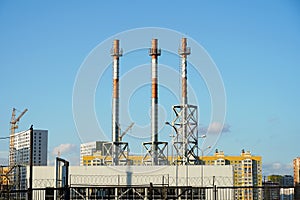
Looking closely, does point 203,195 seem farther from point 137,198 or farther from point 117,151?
point 117,151

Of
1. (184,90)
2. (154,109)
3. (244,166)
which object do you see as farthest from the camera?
(244,166)

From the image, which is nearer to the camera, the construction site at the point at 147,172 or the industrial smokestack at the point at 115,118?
the construction site at the point at 147,172

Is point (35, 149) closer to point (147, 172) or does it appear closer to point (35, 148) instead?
point (35, 148)

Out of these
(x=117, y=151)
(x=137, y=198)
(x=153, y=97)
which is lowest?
(x=137, y=198)

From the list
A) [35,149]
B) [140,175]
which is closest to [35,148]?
[35,149]

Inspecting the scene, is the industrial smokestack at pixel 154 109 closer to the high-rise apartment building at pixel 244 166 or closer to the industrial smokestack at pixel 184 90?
the industrial smokestack at pixel 184 90

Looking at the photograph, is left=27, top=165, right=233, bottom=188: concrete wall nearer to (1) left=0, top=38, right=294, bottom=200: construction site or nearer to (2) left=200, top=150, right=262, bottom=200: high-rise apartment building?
(1) left=0, top=38, right=294, bottom=200: construction site

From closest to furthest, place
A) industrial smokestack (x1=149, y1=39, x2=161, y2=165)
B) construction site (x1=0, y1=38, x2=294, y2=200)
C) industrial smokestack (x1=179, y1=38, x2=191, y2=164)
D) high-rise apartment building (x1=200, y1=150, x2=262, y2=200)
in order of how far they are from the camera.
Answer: construction site (x1=0, y1=38, x2=294, y2=200), industrial smokestack (x1=149, y1=39, x2=161, y2=165), industrial smokestack (x1=179, y1=38, x2=191, y2=164), high-rise apartment building (x1=200, y1=150, x2=262, y2=200)

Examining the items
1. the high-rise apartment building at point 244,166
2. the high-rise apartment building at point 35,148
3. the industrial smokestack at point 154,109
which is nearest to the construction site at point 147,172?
the industrial smokestack at point 154,109

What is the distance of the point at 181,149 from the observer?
2013 inches

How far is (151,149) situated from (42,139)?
36.8 m

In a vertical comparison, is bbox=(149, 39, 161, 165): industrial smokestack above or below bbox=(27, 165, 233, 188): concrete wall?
above

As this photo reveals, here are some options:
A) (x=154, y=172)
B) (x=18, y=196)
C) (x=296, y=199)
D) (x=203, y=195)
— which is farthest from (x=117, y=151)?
(x=296, y=199)

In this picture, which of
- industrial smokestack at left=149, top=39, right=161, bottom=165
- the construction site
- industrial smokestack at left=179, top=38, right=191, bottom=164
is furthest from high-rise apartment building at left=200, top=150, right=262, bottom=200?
industrial smokestack at left=149, top=39, right=161, bottom=165
